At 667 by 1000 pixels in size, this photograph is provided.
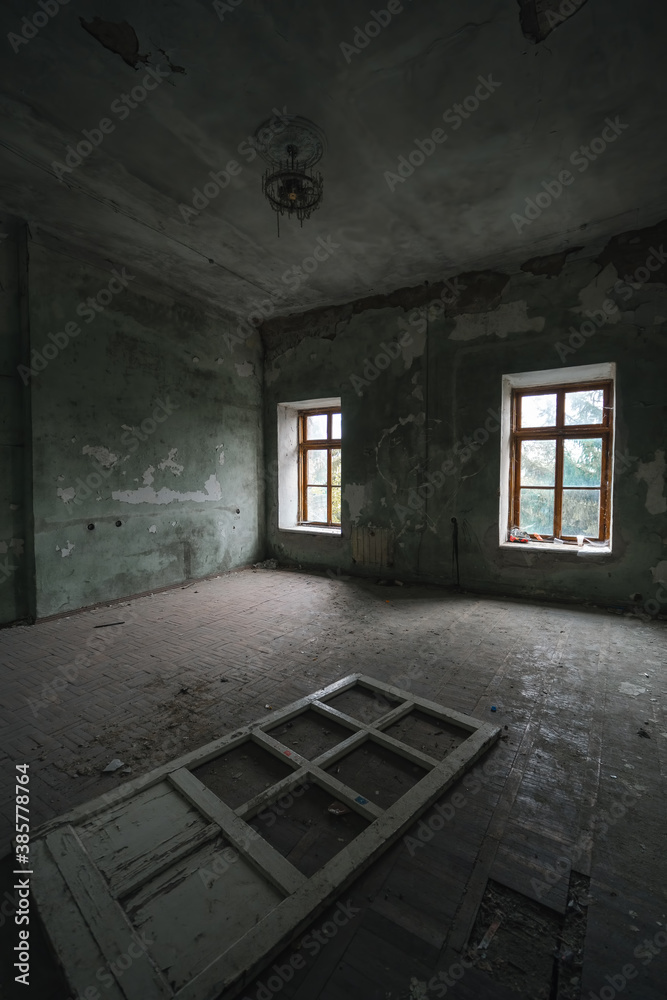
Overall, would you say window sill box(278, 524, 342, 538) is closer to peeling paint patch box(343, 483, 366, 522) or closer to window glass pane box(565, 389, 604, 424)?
peeling paint patch box(343, 483, 366, 522)

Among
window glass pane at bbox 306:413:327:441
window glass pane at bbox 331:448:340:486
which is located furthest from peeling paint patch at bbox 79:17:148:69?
window glass pane at bbox 331:448:340:486

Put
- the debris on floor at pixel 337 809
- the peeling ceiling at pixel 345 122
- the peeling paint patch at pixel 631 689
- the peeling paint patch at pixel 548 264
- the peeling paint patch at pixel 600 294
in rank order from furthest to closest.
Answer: the peeling paint patch at pixel 548 264 → the peeling paint patch at pixel 600 294 → the peeling paint patch at pixel 631 689 → the peeling ceiling at pixel 345 122 → the debris on floor at pixel 337 809

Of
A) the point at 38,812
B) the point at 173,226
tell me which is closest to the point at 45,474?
the point at 173,226

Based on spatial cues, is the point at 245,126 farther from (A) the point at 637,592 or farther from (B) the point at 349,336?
(A) the point at 637,592

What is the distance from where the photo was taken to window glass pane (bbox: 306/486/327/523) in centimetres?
723

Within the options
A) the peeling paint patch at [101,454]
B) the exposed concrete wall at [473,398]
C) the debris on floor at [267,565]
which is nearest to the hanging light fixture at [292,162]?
the exposed concrete wall at [473,398]

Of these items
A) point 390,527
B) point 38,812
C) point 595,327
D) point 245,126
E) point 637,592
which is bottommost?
point 38,812

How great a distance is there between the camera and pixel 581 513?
5.20 metres

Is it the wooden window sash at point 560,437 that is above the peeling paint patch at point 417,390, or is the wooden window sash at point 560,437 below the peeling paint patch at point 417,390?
below

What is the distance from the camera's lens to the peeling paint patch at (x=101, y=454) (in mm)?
4910

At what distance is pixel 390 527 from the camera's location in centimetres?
606

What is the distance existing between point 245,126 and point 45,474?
11.8 feet

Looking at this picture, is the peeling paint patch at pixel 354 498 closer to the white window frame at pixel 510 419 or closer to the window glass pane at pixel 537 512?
the white window frame at pixel 510 419

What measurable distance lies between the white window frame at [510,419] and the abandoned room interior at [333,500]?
0.19ft
